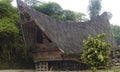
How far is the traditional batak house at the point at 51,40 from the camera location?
1426cm

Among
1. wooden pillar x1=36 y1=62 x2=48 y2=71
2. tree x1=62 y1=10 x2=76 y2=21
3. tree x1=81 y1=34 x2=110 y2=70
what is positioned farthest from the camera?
tree x1=62 y1=10 x2=76 y2=21

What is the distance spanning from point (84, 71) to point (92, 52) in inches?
130

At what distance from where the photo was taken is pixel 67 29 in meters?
16.2

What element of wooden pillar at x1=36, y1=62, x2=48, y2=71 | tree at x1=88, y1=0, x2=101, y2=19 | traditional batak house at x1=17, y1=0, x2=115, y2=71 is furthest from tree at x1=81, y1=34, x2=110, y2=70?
tree at x1=88, y1=0, x2=101, y2=19

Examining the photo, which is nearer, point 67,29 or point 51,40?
point 51,40

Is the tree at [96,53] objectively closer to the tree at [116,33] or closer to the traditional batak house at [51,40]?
the traditional batak house at [51,40]

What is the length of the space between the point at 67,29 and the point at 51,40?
7.83ft

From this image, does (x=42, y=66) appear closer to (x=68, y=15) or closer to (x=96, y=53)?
(x=96, y=53)

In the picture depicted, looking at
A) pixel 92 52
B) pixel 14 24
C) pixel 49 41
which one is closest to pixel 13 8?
pixel 14 24

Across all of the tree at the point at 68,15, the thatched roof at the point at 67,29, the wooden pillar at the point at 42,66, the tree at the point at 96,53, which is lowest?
the wooden pillar at the point at 42,66

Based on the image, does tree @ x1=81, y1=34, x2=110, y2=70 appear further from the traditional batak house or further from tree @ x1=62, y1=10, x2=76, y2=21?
tree @ x1=62, y1=10, x2=76, y2=21

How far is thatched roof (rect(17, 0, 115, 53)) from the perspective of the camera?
14.3m

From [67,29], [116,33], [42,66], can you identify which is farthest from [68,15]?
[116,33]

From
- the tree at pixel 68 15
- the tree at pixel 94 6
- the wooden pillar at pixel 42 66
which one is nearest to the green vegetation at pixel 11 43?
the wooden pillar at pixel 42 66
